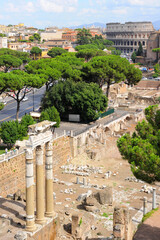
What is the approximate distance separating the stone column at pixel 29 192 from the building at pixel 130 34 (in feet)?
458

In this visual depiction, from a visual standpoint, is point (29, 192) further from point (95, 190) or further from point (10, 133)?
point (10, 133)

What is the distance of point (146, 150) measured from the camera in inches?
714

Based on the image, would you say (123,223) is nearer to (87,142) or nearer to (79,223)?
(79,223)

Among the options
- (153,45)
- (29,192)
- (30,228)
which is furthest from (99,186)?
(153,45)

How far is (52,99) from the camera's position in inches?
1660

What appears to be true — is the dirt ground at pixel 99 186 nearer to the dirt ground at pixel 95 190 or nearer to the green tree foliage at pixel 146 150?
the dirt ground at pixel 95 190

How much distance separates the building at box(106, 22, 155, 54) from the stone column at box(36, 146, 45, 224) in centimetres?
13890

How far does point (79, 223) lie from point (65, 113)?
23442 millimetres

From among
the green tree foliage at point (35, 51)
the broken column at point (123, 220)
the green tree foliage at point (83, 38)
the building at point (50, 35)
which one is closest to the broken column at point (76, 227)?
the broken column at point (123, 220)

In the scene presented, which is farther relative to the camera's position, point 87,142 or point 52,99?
point 52,99

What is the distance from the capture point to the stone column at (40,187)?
61.9 feet

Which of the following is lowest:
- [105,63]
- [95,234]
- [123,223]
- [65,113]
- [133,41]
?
[95,234]

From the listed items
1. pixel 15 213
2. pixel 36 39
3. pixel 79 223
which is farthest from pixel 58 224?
pixel 36 39

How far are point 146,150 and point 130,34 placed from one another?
148 metres
